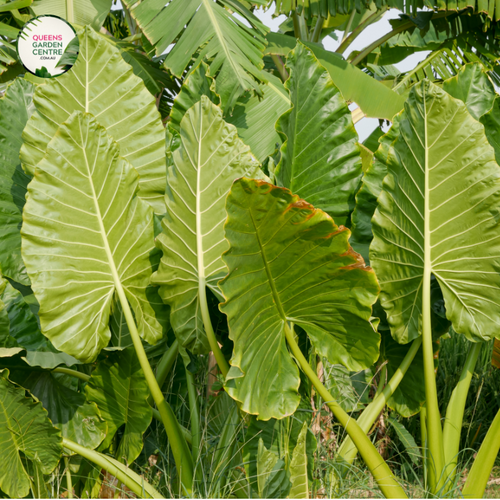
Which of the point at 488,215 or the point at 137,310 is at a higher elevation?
the point at 137,310

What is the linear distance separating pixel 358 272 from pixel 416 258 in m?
0.42

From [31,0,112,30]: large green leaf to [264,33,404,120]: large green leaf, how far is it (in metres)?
1.18

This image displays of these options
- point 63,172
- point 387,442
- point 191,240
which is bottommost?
point 387,442

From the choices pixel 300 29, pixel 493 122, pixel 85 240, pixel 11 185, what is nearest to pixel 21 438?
pixel 85 240

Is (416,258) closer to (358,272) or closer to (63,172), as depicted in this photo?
(358,272)

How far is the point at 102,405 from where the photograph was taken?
69.3 inches

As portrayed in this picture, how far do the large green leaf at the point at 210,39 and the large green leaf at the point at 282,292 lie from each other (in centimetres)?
122

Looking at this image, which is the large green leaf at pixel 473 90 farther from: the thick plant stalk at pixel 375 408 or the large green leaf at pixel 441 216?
the thick plant stalk at pixel 375 408

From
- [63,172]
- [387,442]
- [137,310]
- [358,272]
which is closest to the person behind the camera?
[358,272]

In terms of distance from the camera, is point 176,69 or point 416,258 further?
point 176,69

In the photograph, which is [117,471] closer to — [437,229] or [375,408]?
[375,408]

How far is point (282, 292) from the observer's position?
138 cm

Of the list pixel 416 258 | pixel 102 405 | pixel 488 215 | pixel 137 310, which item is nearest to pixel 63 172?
pixel 137 310

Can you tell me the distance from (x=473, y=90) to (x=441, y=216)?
0.71m
